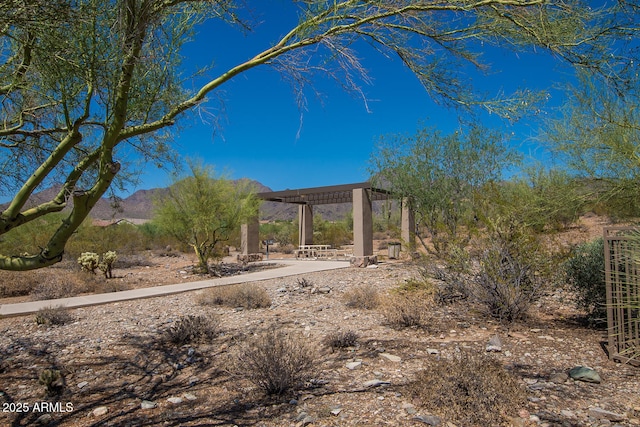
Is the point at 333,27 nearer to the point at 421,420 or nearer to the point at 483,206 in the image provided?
the point at 421,420

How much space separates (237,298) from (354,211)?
9915mm

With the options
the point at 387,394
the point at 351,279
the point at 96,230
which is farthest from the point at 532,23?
the point at 96,230

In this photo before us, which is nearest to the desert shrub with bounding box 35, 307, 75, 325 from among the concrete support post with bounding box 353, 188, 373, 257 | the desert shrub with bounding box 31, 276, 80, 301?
the desert shrub with bounding box 31, 276, 80, 301

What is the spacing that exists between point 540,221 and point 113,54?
6.89 m

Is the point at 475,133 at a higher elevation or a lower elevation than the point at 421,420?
higher

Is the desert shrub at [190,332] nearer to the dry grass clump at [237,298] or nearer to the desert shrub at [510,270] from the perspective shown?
the dry grass clump at [237,298]

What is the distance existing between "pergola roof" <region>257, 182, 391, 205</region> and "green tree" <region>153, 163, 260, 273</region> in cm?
479

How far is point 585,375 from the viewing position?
178 inches

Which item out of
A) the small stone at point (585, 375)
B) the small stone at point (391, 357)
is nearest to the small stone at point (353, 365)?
the small stone at point (391, 357)

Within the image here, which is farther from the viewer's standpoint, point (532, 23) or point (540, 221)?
point (540, 221)

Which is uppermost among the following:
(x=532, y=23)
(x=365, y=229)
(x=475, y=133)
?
(x=475, y=133)

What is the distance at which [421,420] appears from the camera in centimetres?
368

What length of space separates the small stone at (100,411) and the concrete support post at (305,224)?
23.2 metres

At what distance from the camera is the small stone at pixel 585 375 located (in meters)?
4.46
